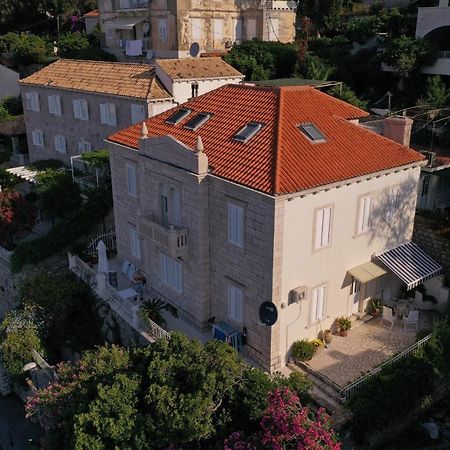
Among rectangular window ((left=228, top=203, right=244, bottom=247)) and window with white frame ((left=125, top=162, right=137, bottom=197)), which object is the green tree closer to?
window with white frame ((left=125, top=162, right=137, bottom=197))

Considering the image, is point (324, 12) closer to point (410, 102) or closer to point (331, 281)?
point (410, 102)

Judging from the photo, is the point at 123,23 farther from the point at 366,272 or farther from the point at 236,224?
the point at 366,272

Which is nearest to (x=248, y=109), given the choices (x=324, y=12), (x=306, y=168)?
(x=306, y=168)

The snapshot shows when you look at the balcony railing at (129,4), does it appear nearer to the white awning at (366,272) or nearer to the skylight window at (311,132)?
the skylight window at (311,132)

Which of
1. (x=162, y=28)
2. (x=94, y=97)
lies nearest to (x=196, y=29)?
(x=162, y=28)

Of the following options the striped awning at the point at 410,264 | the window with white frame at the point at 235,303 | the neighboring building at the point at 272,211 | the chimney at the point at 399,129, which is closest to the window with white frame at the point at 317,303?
the neighboring building at the point at 272,211

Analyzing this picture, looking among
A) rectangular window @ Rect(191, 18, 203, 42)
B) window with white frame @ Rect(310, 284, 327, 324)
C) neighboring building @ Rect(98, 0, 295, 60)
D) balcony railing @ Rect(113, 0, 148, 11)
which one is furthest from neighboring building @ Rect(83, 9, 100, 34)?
window with white frame @ Rect(310, 284, 327, 324)
